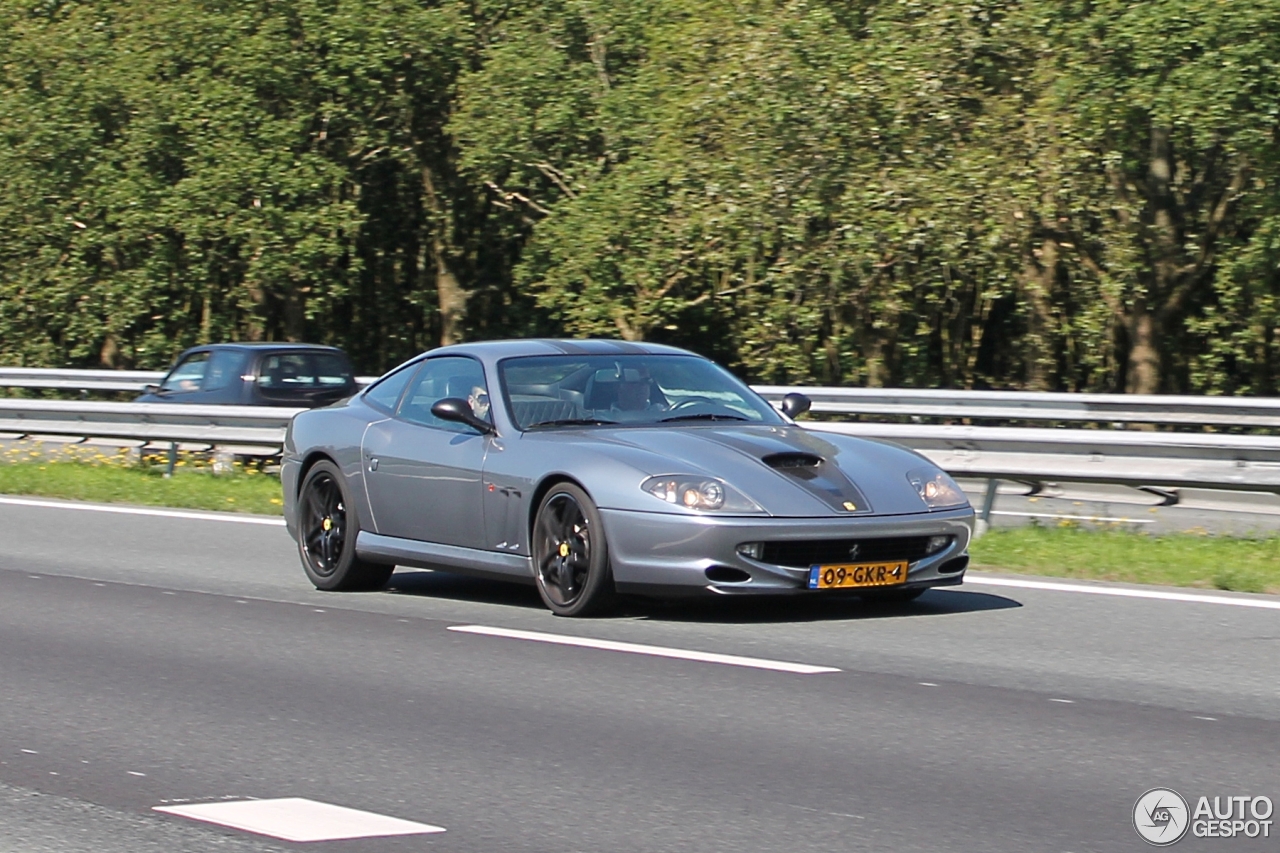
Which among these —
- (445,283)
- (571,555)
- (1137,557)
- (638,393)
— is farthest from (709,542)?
(445,283)

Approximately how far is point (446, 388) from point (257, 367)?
11.4 meters

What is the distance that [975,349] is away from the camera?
29797 millimetres

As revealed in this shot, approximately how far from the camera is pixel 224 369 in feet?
69.8

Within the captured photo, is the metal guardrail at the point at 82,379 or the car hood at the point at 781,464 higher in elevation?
the car hood at the point at 781,464

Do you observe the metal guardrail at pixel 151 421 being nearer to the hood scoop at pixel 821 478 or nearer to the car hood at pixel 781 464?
the car hood at pixel 781 464

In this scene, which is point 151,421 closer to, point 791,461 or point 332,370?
point 332,370

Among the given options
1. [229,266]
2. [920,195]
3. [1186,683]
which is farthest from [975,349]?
[1186,683]

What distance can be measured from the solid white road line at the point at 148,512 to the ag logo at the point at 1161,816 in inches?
376

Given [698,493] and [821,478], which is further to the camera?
[821,478]

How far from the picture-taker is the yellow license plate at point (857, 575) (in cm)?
863

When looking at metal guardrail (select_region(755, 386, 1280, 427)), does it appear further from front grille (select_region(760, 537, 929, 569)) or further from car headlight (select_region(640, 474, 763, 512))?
car headlight (select_region(640, 474, 763, 512))

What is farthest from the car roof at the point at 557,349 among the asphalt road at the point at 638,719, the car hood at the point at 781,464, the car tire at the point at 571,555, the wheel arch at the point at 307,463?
the asphalt road at the point at 638,719

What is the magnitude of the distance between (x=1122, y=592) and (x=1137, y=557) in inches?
52.0

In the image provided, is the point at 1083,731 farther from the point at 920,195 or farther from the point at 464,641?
the point at 920,195
